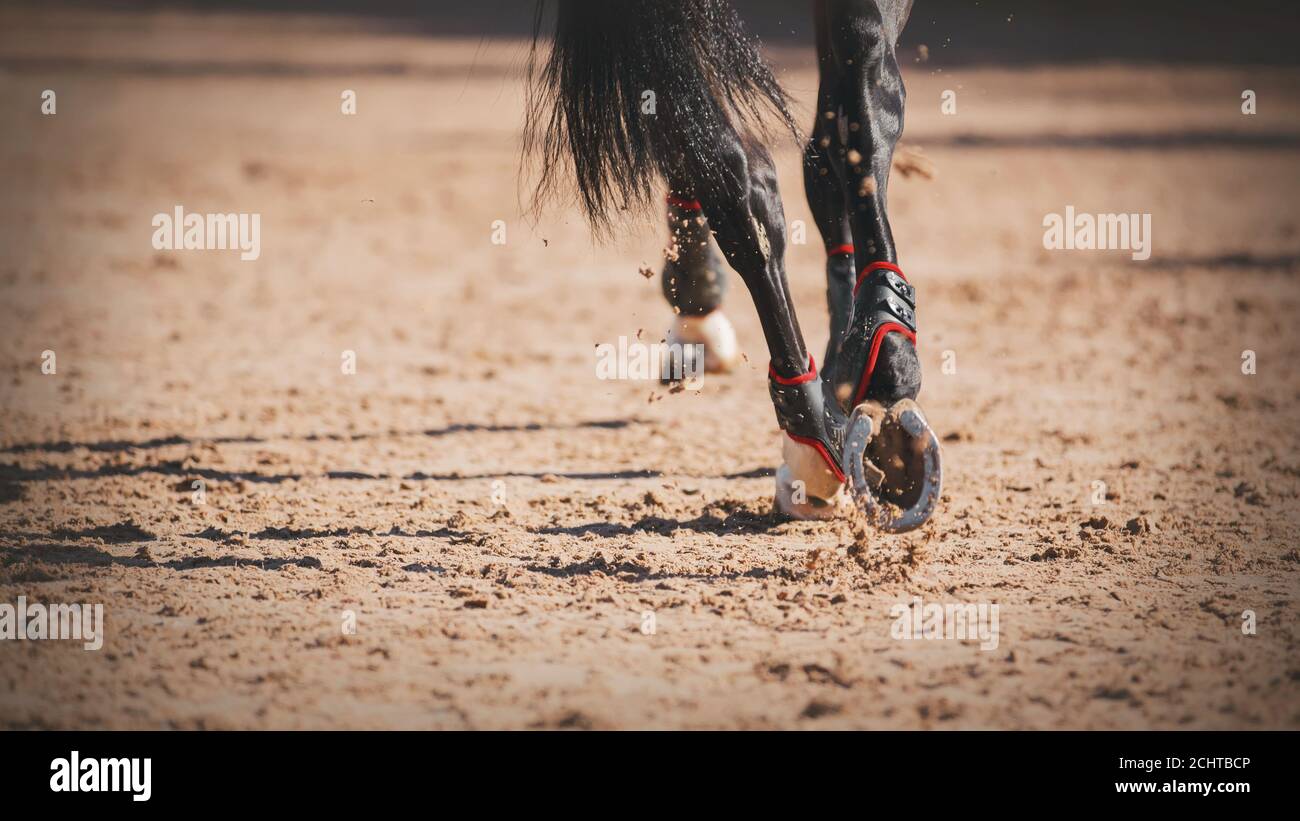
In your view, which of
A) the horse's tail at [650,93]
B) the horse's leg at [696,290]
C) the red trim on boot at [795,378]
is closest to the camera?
the horse's tail at [650,93]

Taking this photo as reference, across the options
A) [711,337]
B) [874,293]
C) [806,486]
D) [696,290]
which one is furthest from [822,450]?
[711,337]

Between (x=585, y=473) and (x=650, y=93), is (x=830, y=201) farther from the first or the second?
(x=585, y=473)

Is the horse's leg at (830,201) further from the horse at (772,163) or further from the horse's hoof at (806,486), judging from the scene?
the horse's hoof at (806,486)

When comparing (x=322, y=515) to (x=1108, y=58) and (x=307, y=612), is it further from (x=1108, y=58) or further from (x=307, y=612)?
(x=1108, y=58)

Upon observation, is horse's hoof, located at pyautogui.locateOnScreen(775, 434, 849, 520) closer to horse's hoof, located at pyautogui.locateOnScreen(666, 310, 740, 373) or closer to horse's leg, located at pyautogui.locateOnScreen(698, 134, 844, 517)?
horse's leg, located at pyautogui.locateOnScreen(698, 134, 844, 517)

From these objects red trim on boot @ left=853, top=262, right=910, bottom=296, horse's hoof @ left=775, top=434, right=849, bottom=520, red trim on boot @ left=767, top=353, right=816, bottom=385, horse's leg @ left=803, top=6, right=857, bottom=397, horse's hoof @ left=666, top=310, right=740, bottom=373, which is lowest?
horse's hoof @ left=775, top=434, right=849, bottom=520

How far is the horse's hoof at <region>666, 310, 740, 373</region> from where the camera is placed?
498cm

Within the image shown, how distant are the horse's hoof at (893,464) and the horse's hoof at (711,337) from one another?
165 centimetres

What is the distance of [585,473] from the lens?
4.54 metres

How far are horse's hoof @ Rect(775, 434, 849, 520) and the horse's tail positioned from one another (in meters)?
0.76

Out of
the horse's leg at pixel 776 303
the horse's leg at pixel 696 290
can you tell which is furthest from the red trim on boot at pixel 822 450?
the horse's leg at pixel 696 290

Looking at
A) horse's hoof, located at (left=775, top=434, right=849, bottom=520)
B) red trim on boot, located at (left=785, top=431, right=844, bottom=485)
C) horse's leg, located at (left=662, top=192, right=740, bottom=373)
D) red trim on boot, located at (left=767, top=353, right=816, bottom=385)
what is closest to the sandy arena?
horse's hoof, located at (left=775, top=434, right=849, bottom=520)

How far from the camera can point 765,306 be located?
367cm

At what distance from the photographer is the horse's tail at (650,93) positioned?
3459 millimetres
